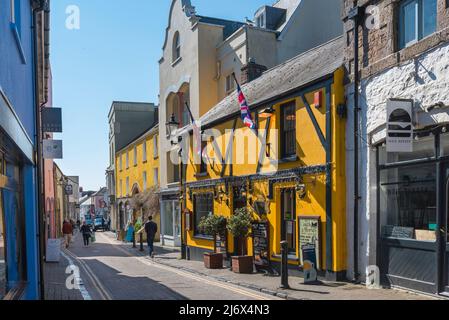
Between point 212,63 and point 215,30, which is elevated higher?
point 215,30

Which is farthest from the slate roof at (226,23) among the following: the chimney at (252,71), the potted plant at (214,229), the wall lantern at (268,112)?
the potted plant at (214,229)

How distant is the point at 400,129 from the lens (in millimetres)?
8328

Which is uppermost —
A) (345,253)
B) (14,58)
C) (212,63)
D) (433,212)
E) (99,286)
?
(212,63)

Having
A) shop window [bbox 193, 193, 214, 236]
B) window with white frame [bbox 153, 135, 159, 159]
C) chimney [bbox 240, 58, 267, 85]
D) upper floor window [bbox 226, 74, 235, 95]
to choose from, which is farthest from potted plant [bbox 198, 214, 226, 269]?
window with white frame [bbox 153, 135, 159, 159]

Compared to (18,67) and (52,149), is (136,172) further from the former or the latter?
(18,67)

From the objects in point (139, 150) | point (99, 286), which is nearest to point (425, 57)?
point (99, 286)

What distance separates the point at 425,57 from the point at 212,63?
1532cm

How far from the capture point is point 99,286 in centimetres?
1098

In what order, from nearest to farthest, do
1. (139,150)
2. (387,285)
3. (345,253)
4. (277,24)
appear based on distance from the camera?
(387,285), (345,253), (277,24), (139,150)

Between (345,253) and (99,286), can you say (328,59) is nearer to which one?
(345,253)

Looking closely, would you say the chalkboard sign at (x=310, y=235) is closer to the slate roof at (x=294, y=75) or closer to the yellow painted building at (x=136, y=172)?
the slate roof at (x=294, y=75)

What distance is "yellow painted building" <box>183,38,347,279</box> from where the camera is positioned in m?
10.2

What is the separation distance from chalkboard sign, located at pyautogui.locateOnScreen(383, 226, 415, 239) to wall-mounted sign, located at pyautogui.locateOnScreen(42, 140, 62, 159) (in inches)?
344

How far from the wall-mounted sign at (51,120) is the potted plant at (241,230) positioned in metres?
6.32
